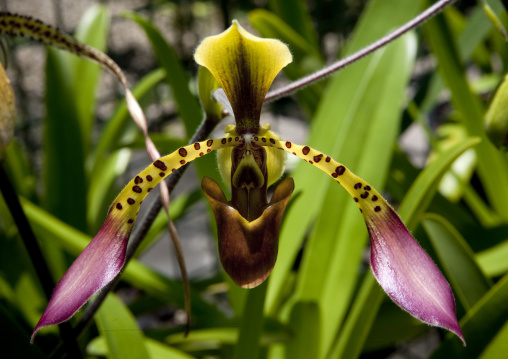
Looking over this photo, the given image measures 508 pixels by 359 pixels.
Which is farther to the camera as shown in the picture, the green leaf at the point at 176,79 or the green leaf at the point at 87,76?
the green leaf at the point at 87,76

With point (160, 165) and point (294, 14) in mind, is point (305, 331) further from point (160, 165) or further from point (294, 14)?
point (294, 14)

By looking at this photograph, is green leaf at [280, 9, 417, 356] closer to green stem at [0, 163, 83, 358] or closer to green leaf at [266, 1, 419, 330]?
green leaf at [266, 1, 419, 330]

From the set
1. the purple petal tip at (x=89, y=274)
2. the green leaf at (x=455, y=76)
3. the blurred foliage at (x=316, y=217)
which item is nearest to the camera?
the purple petal tip at (x=89, y=274)

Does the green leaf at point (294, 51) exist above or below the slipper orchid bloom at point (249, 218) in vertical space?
above

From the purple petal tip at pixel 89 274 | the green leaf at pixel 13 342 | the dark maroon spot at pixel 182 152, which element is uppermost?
the dark maroon spot at pixel 182 152

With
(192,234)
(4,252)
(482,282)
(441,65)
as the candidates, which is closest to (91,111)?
(4,252)

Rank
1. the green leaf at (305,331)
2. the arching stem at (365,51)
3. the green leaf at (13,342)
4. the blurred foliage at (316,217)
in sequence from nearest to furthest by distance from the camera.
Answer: the arching stem at (365,51), the green leaf at (13,342), the blurred foliage at (316,217), the green leaf at (305,331)

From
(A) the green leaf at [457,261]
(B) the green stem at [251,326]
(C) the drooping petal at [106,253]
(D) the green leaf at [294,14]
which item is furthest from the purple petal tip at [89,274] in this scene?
(D) the green leaf at [294,14]

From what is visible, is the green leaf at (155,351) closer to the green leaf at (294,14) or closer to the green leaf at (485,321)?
the green leaf at (485,321)
